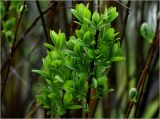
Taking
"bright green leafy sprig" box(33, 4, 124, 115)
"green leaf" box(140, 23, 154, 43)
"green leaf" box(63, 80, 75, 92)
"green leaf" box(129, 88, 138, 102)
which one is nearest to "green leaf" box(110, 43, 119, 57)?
"bright green leafy sprig" box(33, 4, 124, 115)

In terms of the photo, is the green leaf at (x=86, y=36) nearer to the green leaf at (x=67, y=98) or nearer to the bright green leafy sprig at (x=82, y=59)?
the bright green leafy sprig at (x=82, y=59)

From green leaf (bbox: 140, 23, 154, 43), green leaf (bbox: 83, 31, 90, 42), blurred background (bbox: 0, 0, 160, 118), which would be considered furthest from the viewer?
blurred background (bbox: 0, 0, 160, 118)

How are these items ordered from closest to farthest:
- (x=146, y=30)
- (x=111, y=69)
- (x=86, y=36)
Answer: (x=86, y=36) → (x=146, y=30) → (x=111, y=69)

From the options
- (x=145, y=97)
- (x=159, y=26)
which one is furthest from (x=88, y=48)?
(x=145, y=97)

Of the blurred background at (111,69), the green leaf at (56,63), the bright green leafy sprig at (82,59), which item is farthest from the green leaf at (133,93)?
the blurred background at (111,69)

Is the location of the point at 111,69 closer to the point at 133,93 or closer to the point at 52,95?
the point at 133,93

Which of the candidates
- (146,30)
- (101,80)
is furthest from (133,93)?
(146,30)

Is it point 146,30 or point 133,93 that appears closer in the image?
→ point 133,93

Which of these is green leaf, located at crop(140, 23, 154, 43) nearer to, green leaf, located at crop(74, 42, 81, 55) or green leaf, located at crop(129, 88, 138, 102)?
green leaf, located at crop(129, 88, 138, 102)
